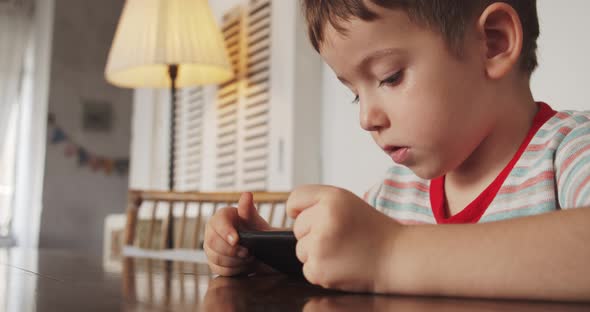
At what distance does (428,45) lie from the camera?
0.59m

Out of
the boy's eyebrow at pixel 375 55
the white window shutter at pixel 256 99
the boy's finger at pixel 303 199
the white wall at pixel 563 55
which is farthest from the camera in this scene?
the white window shutter at pixel 256 99

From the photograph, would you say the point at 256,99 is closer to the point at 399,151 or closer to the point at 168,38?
the point at 168,38

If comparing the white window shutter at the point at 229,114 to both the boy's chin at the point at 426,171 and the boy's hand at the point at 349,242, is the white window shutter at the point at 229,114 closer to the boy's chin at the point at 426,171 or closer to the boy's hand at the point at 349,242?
the boy's chin at the point at 426,171

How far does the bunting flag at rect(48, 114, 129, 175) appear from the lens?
4.75 m

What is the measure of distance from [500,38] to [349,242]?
348 millimetres

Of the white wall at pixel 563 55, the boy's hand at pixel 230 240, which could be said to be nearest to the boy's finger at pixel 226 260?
the boy's hand at pixel 230 240

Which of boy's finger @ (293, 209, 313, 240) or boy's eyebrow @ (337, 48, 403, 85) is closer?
boy's finger @ (293, 209, 313, 240)

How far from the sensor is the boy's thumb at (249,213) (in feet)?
2.16

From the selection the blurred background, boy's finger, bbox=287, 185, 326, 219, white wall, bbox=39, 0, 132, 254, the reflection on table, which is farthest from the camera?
white wall, bbox=39, 0, 132, 254

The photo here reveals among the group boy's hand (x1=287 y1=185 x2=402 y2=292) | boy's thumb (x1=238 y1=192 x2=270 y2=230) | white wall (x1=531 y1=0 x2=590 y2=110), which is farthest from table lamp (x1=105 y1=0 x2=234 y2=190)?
boy's hand (x1=287 y1=185 x2=402 y2=292)

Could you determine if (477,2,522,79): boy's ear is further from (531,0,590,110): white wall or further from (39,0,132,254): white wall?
(39,0,132,254): white wall

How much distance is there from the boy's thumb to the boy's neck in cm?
26

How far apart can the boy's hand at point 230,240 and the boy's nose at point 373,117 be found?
16 cm

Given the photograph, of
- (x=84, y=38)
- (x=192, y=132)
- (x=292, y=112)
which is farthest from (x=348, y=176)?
(x=84, y=38)
